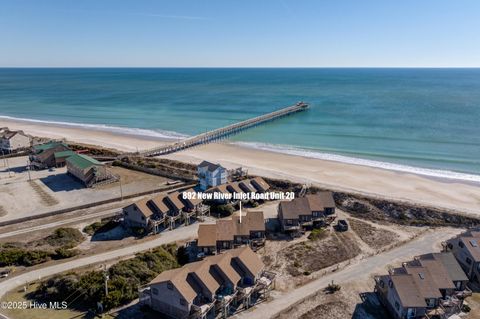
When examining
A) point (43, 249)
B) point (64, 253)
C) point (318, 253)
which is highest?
point (64, 253)

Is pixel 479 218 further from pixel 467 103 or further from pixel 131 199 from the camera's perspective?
pixel 467 103

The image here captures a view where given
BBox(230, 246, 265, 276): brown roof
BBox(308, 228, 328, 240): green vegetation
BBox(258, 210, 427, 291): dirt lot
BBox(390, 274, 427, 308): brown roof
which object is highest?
BBox(230, 246, 265, 276): brown roof

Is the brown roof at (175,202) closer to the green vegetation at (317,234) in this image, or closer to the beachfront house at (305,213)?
the beachfront house at (305,213)

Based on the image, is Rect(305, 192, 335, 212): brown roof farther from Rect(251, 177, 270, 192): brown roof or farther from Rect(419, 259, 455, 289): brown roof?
Rect(419, 259, 455, 289): brown roof

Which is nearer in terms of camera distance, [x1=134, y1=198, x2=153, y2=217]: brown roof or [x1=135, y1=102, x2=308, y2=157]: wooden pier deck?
[x1=134, y1=198, x2=153, y2=217]: brown roof

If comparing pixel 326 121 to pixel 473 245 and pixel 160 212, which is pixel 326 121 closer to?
pixel 473 245

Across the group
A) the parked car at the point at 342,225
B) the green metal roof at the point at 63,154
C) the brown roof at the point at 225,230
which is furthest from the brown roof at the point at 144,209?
the green metal roof at the point at 63,154

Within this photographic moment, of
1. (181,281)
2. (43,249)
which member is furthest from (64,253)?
(181,281)

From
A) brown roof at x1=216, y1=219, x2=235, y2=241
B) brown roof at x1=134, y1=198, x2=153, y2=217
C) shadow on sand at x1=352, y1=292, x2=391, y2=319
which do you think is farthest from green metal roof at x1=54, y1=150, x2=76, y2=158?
shadow on sand at x1=352, y1=292, x2=391, y2=319
